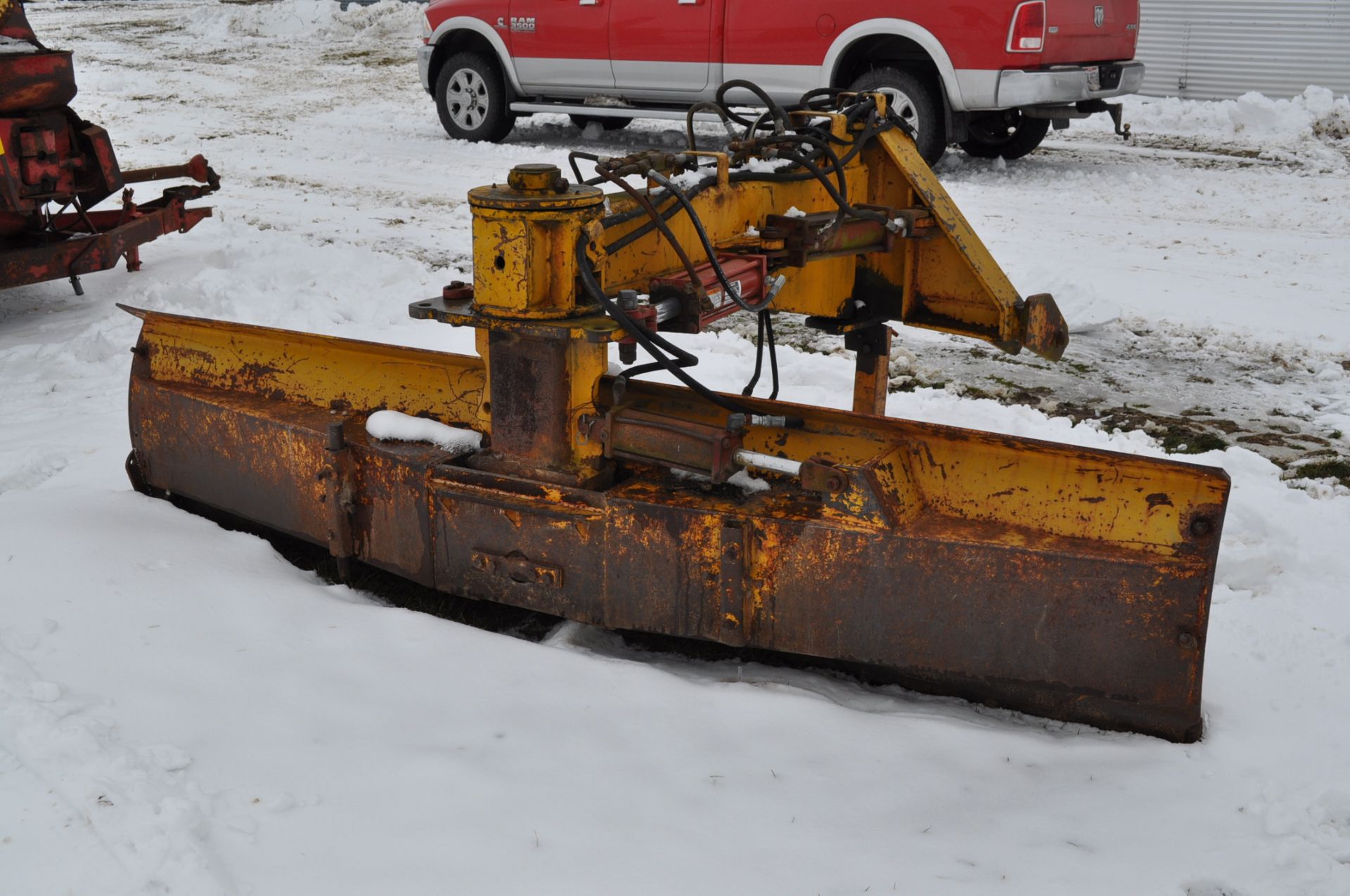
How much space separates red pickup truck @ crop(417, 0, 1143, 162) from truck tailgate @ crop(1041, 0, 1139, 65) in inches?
0.4

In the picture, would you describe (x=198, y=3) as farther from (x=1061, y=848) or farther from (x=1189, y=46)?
(x=1061, y=848)

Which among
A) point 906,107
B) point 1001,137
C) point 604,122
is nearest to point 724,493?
point 906,107

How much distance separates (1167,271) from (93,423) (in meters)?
5.56

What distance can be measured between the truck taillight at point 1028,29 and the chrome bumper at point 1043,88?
171 mm

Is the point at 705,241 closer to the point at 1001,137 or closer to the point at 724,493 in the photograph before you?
the point at 724,493

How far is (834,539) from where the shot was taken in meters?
2.99

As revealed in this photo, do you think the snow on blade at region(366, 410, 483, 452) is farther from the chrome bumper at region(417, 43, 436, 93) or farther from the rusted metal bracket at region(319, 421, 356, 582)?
the chrome bumper at region(417, 43, 436, 93)

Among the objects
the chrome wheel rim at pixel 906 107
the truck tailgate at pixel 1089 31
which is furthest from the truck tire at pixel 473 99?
the truck tailgate at pixel 1089 31

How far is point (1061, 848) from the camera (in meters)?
2.56

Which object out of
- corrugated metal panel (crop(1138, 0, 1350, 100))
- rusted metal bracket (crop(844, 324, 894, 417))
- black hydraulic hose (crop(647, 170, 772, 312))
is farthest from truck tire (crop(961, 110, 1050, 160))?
black hydraulic hose (crop(647, 170, 772, 312))

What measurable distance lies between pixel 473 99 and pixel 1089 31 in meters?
5.12

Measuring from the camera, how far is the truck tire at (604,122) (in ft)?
38.7

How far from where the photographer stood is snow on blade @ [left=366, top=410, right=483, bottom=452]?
349cm

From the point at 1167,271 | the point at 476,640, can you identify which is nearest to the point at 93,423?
the point at 476,640
